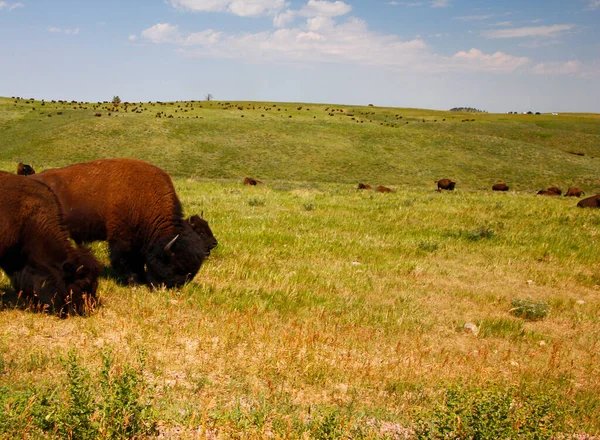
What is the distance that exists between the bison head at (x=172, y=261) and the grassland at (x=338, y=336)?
1.05 ft

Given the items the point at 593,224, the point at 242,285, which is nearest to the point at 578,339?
the point at 242,285

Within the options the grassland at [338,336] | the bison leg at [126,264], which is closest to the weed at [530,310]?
the grassland at [338,336]

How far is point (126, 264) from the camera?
26.7 ft

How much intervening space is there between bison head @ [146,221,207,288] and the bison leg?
30 centimetres

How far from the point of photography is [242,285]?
8141 millimetres

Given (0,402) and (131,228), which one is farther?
(131,228)

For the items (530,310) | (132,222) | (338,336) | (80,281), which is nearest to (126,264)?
(132,222)

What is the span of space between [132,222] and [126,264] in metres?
0.75

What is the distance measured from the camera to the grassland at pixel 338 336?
380 centimetres

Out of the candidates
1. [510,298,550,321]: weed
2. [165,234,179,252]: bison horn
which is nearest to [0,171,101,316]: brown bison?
[165,234,179,252]: bison horn

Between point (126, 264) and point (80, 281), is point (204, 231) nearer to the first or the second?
point (126, 264)

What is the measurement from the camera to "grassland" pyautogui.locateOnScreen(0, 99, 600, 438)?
380cm

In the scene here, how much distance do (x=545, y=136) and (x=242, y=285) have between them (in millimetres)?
76566

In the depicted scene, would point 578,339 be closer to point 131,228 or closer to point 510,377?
point 510,377
